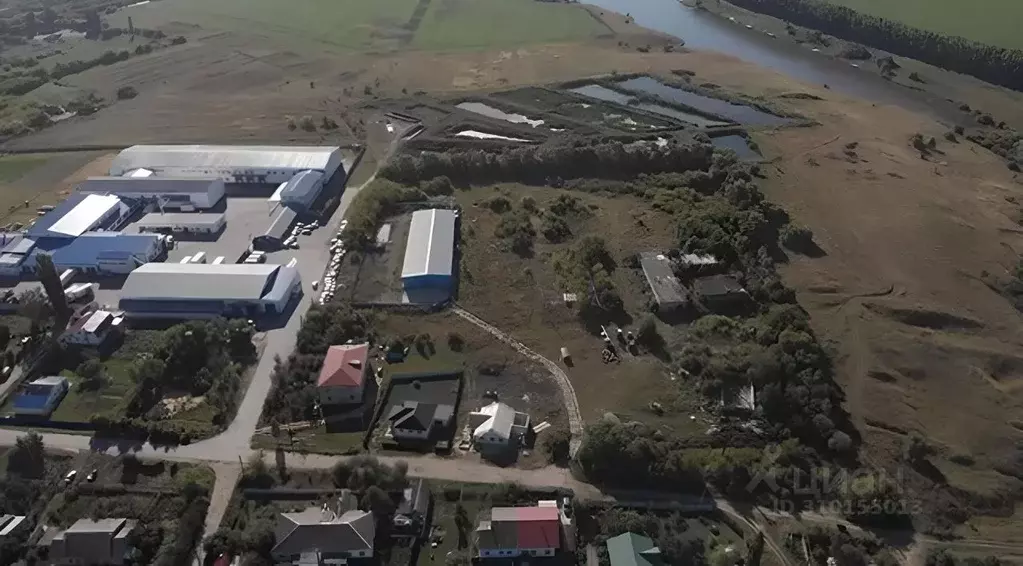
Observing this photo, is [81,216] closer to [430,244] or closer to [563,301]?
[430,244]

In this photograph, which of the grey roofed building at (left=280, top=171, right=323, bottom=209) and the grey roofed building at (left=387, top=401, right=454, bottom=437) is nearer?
the grey roofed building at (left=387, top=401, right=454, bottom=437)

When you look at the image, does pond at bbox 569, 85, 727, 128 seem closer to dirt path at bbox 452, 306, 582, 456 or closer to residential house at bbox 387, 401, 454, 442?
dirt path at bbox 452, 306, 582, 456

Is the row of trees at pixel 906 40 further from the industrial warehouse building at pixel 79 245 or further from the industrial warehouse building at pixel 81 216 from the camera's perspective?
the industrial warehouse building at pixel 81 216

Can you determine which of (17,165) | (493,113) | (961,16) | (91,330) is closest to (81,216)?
(91,330)

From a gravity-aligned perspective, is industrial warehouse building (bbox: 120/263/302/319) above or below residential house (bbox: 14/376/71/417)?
above

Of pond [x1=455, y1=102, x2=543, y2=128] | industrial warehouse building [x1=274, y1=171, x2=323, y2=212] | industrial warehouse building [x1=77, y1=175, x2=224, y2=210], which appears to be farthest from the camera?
pond [x1=455, y1=102, x2=543, y2=128]

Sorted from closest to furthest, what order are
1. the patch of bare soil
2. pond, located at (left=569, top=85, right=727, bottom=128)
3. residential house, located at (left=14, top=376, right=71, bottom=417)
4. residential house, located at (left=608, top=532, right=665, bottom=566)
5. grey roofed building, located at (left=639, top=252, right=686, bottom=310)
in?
residential house, located at (left=608, top=532, right=665, bottom=566) → the patch of bare soil → residential house, located at (left=14, top=376, right=71, bottom=417) → grey roofed building, located at (left=639, top=252, right=686, bottom=310) → pond, located at (left=569, top=85, right=727, bottom=128)

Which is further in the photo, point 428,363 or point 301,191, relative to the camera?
point 301,191

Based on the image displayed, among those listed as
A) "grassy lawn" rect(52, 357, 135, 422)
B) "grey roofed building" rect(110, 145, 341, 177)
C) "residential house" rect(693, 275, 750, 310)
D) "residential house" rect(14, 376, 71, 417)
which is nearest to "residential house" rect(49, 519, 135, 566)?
"grassy lawn" rect(52, 357, 135, 422)
